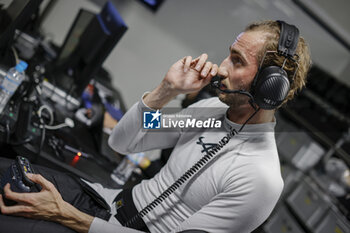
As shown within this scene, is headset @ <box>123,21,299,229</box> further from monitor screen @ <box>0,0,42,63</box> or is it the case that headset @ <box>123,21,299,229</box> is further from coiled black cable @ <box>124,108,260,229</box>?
monitor screen @ <box>0,0,42,63</box>

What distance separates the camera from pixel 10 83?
124 centimetres

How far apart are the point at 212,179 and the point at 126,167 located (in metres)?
0.67

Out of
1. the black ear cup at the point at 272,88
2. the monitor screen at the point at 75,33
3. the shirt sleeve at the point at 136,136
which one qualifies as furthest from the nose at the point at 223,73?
the monitor screen at the point at 75,33

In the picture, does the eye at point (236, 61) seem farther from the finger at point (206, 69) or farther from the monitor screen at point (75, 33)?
the monitor screen at point (75, 33)

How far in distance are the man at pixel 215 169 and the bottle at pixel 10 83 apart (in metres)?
0.49

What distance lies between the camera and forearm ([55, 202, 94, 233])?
2.75ft

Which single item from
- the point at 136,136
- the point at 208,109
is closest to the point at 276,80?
the point at 208,109

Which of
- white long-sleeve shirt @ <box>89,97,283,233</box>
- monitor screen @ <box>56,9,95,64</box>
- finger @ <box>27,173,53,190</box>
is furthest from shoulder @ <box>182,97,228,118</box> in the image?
monitor screen @ <box>56,9,95,64</box>

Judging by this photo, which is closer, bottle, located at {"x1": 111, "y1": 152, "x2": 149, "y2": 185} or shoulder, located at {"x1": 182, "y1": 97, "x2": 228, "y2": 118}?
shoulder, located at {"x1": 182, "y1": 97, "x2": 228, "y2": 118}

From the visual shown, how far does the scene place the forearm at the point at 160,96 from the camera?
3.16 ft

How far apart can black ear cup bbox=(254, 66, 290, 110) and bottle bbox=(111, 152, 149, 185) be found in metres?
0.72

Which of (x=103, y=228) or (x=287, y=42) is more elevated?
(x=287, y=42)

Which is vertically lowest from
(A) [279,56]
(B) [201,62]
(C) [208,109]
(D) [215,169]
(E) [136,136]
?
(E) [136,136]

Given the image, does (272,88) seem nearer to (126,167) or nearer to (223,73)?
(223,73)
